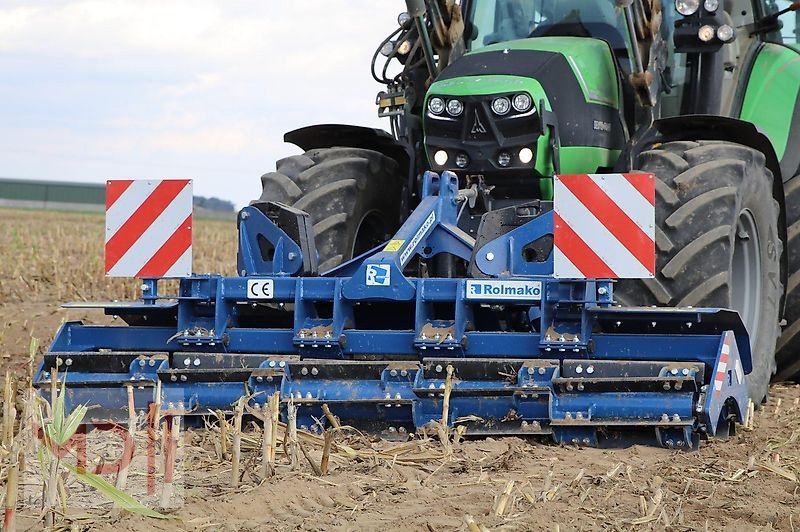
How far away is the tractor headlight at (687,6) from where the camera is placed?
6.87 meters

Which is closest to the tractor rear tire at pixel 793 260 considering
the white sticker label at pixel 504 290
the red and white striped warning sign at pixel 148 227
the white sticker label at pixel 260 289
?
the white sticker label at pixel 504 290

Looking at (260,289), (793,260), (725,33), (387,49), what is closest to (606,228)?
(260,289)

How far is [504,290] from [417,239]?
0.67m

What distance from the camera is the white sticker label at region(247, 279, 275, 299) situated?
615 centimetres

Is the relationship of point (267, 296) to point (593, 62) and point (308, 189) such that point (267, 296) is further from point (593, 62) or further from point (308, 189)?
point (593, 62)

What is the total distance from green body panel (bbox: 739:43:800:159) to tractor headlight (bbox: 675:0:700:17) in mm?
824

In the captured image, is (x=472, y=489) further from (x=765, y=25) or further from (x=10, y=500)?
(x=765, y=25)

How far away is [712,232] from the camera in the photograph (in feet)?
19.9

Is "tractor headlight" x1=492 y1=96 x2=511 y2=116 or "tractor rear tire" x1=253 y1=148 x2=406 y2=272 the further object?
"tractor rear tire" x1=253 y1=148 x2=406 y2=272

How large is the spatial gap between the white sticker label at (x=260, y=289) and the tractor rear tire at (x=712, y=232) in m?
1.75

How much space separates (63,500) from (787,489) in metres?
2.52

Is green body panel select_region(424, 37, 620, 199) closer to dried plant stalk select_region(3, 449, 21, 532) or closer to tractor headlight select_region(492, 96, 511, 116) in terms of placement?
tractor headlight select_region(492, 96, 511, 116)

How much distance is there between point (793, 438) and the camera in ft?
18.0

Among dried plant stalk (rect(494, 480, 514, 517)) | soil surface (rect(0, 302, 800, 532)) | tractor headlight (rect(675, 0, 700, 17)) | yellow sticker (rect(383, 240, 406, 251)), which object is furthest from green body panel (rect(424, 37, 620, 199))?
dried plant stalk (rect(494, 480, 514, 517))
